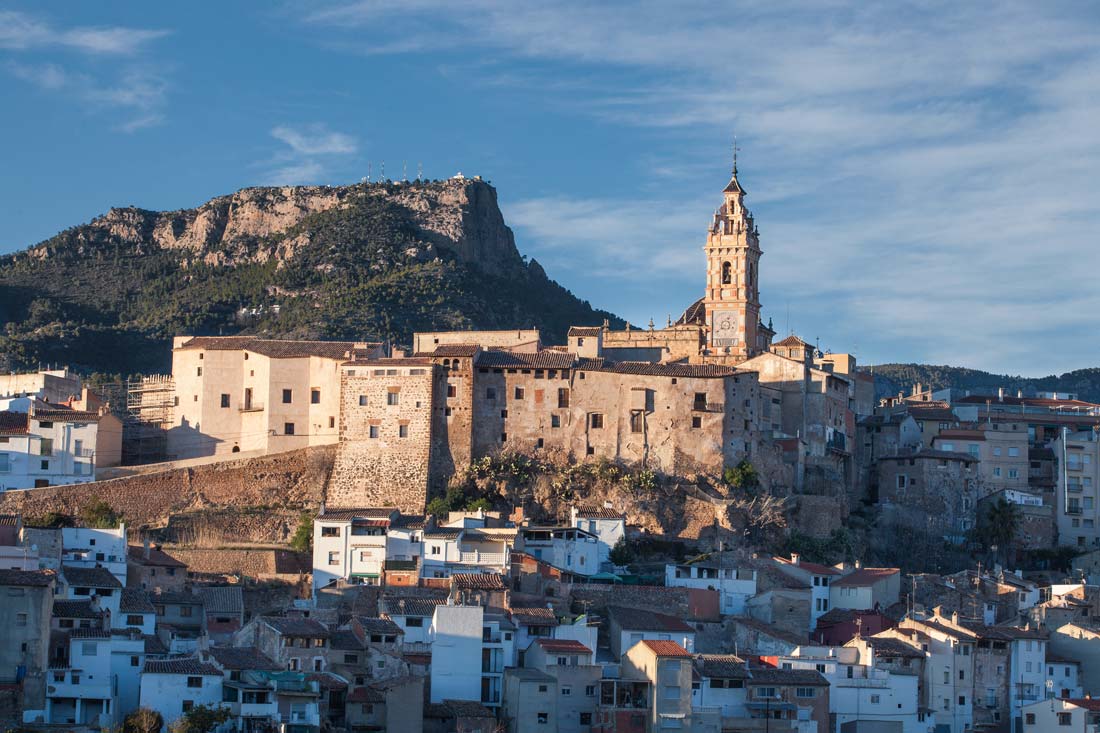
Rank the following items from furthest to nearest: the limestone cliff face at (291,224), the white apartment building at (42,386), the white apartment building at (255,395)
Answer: the limestone cliff face at (291,224), the white apartment building at (42,386), the white apartment building at (255,395)

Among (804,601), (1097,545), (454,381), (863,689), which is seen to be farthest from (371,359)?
(1097,545)

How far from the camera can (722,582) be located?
216 ft

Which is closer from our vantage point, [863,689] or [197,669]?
[197,669]

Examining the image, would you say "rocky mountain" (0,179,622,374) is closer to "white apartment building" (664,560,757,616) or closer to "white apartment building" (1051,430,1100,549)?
"white apartment building" (1051,430,1100,549)

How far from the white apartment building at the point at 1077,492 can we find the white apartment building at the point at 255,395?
28.9 metres

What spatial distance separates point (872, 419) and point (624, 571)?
22.2 m

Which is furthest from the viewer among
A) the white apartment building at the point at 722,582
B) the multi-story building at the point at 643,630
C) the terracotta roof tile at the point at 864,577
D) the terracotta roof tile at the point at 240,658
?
the terracotta roof tile at the point at 864,577

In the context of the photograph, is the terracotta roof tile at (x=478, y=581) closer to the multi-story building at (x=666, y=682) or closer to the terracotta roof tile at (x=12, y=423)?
the multi-story building at (x=666, y=682)

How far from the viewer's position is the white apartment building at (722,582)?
6550 centimetres

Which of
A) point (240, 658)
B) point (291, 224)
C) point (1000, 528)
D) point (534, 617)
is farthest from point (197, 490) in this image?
point (291, 224)

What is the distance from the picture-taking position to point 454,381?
241 ft

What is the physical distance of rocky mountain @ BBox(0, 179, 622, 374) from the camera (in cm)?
10319

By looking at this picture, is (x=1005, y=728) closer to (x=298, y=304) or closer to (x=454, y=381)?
(x=454, y=381)

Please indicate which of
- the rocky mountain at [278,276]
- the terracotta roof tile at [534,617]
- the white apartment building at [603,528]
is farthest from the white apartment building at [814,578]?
the rocky mountain at [278,276]
